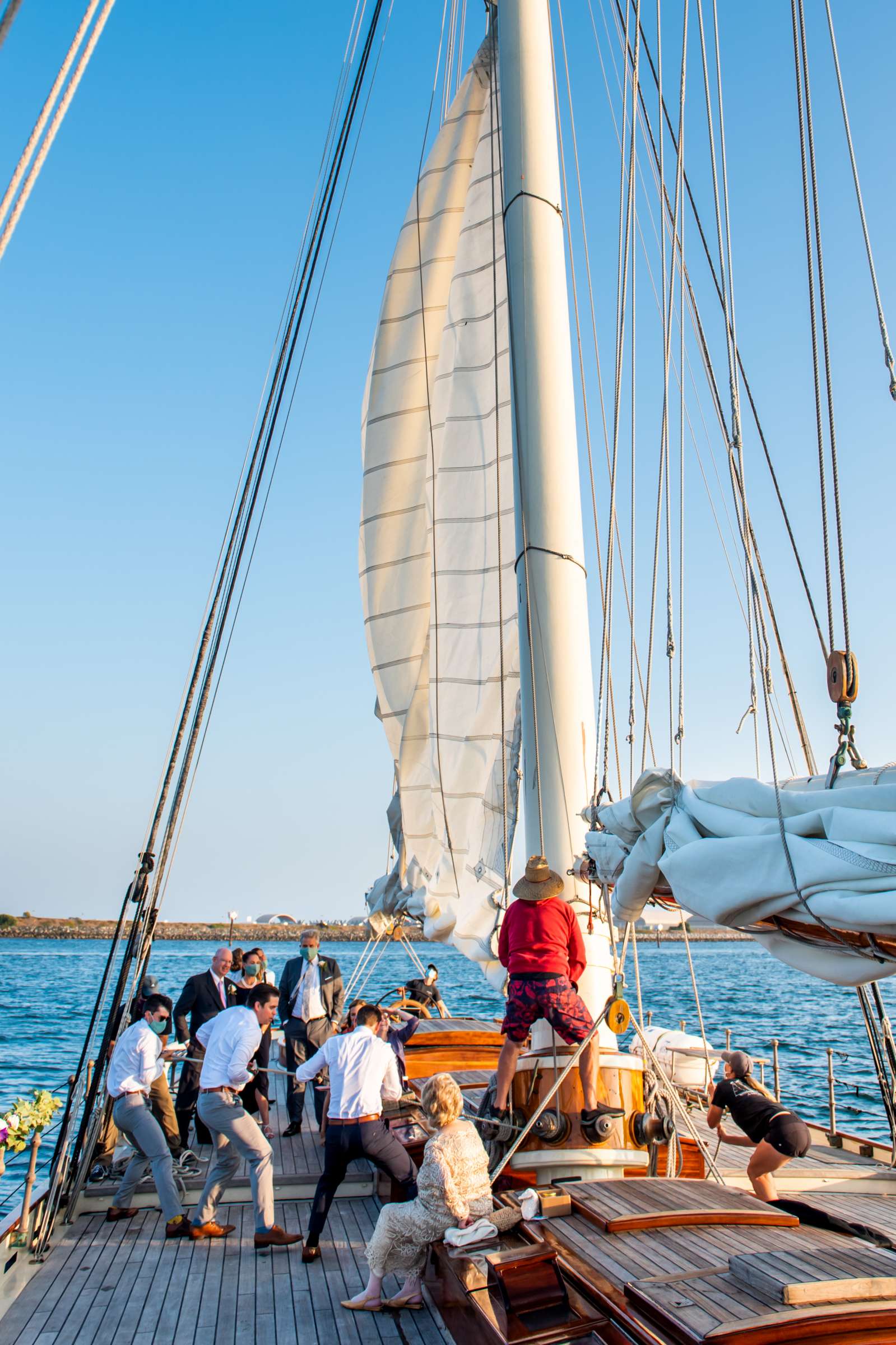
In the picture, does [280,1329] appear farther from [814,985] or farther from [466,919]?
[814,985]

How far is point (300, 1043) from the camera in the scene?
8109mm

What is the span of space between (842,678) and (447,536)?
5431 millimetres

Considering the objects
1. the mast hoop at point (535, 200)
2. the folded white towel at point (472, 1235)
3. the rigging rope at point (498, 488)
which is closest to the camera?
the folded white towel at point (472, 1235)

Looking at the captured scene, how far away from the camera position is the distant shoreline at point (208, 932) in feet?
329

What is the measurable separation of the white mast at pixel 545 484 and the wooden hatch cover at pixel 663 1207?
1059mm

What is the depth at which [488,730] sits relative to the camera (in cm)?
799

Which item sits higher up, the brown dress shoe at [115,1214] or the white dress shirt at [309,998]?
the white dress shirt at [309,998]

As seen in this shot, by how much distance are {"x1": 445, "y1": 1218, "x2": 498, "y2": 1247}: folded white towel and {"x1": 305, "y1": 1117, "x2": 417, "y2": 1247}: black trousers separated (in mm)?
1137

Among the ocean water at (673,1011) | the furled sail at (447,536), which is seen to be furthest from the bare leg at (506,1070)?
the ocean water at (673,1011)

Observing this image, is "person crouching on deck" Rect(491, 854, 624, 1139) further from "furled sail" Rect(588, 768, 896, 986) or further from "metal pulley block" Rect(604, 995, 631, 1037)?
"furled sail" Rect(588, 768, 896, 986)

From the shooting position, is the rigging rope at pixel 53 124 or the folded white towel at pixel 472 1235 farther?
the folded white towel at pixel 472 1235

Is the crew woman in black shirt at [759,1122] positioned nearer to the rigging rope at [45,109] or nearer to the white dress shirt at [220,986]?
the white dress shirt at [220,986]

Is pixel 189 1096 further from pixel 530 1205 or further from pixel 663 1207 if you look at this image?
pixel 663 1207

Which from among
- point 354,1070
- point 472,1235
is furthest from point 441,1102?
point 354,1070
